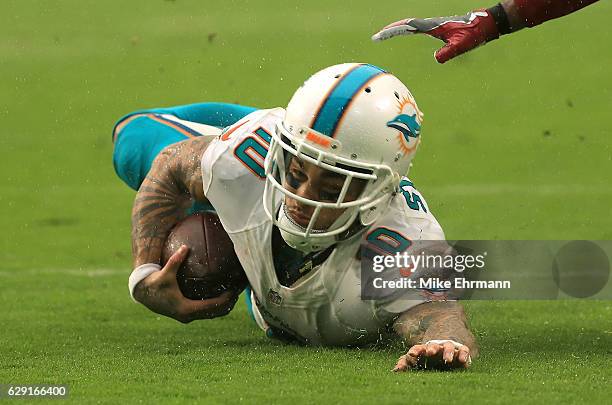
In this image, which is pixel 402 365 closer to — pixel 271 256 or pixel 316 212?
pixel 316 212

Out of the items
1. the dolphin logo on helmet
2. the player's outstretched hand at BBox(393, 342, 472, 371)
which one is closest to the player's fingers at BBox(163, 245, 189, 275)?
the dolphin logo on helmet

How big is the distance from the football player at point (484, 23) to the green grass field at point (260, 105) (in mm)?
1140

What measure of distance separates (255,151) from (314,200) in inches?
21.7

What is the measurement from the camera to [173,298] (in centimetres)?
477

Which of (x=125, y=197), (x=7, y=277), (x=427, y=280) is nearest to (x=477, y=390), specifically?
(x=427, y=280)

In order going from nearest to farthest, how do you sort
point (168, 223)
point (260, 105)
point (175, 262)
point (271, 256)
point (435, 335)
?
point (435, 335) < point (271, 256) < point (175, 262) < point (168, 223) < point (260, 105)

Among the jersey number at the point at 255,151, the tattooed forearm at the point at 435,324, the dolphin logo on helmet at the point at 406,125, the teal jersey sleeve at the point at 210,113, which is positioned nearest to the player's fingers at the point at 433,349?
the tattooed forearm at the point at 435,324

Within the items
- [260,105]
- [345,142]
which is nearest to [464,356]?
[345,142]

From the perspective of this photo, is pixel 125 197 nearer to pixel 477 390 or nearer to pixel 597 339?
pixel 597 339

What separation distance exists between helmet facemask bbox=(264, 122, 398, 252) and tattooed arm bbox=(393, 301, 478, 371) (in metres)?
0.38

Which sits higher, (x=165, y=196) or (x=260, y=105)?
(x=165, y=196)

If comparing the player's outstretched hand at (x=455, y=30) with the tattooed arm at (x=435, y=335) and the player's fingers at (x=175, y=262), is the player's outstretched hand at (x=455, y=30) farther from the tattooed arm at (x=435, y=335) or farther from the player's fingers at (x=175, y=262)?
the player's fingers at (x=175, y=262)

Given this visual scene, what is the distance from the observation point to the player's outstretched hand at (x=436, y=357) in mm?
3988

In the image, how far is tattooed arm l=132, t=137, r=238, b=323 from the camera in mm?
4777
